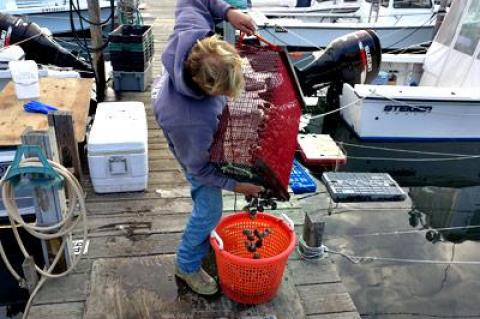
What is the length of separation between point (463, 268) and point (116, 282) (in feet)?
10.8

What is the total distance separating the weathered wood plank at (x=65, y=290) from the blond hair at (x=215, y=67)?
5.45 ft

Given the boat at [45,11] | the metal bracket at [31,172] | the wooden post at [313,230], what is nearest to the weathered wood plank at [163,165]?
the wooden post at [313,230]

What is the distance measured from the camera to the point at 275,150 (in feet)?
8.32

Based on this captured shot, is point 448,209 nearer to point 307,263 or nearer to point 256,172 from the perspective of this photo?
point 307,263

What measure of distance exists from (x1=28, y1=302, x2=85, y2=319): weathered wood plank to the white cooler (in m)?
1.39

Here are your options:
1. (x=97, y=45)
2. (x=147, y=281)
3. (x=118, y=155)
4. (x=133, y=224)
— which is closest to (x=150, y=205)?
(x=133, y=224)

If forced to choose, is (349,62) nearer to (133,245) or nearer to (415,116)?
(415,116)

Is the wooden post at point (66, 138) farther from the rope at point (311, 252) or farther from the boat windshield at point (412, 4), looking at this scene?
the boat windshield at point (412, 4)

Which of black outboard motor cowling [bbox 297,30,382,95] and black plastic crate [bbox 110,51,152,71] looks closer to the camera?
black plastic crate [bbox 110,51,152,71]

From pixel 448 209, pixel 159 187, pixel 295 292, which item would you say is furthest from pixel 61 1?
pixel 295 292

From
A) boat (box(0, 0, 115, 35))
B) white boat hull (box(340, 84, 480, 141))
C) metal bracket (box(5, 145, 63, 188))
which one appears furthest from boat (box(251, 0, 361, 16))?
metal bracket (box(5, 145, 63, 188))

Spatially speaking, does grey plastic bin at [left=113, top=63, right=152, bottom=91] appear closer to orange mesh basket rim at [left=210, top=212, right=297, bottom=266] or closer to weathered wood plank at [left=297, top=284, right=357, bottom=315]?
orange mesh basket rim at [left=210, top=212, right=297, bottom=266]

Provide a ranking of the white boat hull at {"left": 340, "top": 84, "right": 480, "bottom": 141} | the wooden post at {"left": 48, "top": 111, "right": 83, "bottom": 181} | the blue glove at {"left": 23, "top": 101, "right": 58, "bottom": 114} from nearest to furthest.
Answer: the wooden post at {"left": 48, "top": 111, "right": 83, "bottom": 181}, the blue glove at {"left": 23, "top": 101, "right": 58, "bottom": 114}, the white boat hull at {"left": 340, "top": 84, "right": 480, "bottom": 141}

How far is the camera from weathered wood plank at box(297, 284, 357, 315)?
2.82 meters
